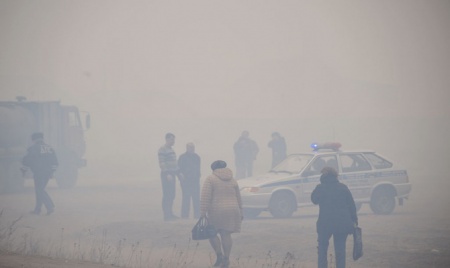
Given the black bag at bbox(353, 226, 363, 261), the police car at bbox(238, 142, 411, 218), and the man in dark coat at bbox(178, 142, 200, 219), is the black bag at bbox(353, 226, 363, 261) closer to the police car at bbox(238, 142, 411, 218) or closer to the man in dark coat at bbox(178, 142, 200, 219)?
the police car at bbox(238, 142, 411, 218)

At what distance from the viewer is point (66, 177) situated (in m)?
26.5

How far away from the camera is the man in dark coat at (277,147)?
77.8ft

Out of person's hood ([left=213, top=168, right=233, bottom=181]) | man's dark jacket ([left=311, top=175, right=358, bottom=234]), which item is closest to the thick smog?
person's hood ([left=213, top=168, right=233, bottom=181])

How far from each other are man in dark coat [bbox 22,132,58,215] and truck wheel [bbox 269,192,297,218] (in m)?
5.58

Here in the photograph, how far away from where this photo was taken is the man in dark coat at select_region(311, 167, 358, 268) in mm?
Result: 9273

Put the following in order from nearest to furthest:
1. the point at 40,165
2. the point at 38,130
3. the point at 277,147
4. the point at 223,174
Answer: the point at 223,174
the point at 40,165
the point at 277,147
the point at 38,130

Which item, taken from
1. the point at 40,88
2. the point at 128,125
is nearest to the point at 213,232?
the point at 128,125

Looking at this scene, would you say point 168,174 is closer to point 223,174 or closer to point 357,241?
point 223,174

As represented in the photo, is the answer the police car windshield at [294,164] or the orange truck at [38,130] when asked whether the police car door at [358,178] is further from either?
the orange truck at [38,130]

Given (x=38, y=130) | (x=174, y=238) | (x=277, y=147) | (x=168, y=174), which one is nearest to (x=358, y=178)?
(x=168, y=174)

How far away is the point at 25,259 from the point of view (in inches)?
365

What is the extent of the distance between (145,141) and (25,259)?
63681 millimetres

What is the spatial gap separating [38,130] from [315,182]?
13495mm

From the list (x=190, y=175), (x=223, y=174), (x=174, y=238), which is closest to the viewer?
(x=223, y=174)
